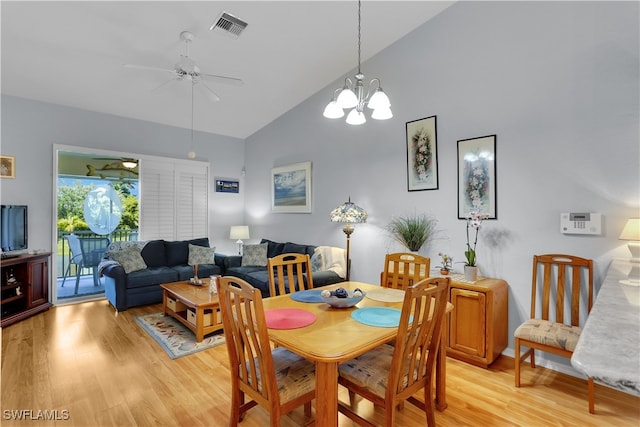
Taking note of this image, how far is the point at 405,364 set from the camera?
65.3 inches

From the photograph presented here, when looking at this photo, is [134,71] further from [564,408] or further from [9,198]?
[564,408]

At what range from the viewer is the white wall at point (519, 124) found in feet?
8.04

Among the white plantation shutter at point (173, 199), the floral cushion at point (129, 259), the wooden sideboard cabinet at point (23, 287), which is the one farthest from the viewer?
the white plantation shutter at point (173, 199)

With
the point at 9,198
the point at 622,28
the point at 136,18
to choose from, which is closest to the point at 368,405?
the point at 622,28

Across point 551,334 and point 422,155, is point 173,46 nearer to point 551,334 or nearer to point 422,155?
point 422,155

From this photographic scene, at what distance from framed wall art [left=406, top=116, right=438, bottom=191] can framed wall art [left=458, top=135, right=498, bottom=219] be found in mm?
294

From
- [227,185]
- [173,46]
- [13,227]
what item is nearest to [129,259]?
[13,227]

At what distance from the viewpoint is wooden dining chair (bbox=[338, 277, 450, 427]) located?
1.56m

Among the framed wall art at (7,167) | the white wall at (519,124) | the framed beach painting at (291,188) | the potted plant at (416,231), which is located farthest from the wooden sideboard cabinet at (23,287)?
the potted plant at (416,231)

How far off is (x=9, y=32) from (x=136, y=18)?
1258 mm

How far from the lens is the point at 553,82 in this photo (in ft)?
8.90

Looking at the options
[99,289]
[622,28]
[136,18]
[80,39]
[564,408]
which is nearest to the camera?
[564,408]

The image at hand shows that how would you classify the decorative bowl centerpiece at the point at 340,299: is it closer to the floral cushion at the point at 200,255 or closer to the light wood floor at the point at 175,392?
the light wood floor at the point at 175,392

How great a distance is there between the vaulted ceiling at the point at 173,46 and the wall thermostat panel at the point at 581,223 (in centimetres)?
247
